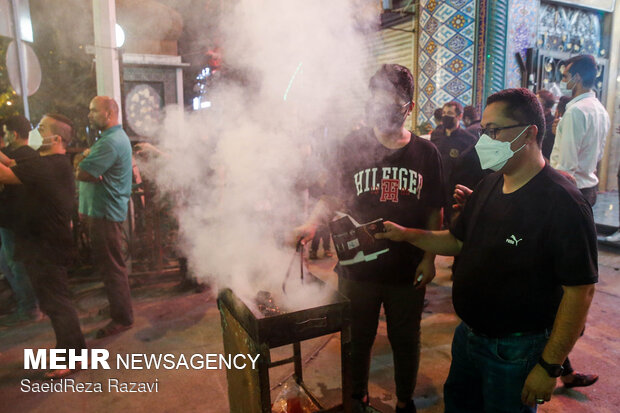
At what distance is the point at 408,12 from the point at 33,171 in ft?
26.6

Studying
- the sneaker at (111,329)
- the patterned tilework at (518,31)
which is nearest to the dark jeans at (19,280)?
the sneaker at (111,329)

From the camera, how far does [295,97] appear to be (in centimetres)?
524

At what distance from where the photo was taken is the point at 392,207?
253 centimetres

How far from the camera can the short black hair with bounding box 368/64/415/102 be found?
2404mm

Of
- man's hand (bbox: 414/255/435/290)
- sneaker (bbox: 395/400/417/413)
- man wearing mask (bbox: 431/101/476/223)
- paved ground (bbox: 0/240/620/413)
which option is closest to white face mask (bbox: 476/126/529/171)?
man's hand (bbox: 414/255/435/290)

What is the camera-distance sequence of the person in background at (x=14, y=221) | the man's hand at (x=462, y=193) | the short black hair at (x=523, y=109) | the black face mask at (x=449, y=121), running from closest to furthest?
the short black hair at (x=523, y=109), the man's hand at (x=462, y=193), the person in background at (x=14, y=221), the black face mask at (x=449, y=121)

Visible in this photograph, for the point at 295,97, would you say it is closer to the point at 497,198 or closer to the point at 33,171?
the point at 33,171

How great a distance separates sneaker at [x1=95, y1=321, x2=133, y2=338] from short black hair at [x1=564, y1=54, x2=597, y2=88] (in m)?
5.64

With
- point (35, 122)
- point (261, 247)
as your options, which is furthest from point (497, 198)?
point (35, 122)

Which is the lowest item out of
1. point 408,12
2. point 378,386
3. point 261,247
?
point 378,386

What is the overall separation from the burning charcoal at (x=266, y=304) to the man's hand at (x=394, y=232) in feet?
2.61

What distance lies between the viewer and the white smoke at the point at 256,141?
3.92 meters

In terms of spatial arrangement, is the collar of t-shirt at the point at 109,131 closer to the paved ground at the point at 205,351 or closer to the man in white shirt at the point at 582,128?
the paved ground at the point at 205,351

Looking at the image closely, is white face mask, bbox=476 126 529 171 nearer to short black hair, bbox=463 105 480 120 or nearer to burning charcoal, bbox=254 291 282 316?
burning charcoal, bbox=254 291 282 316
